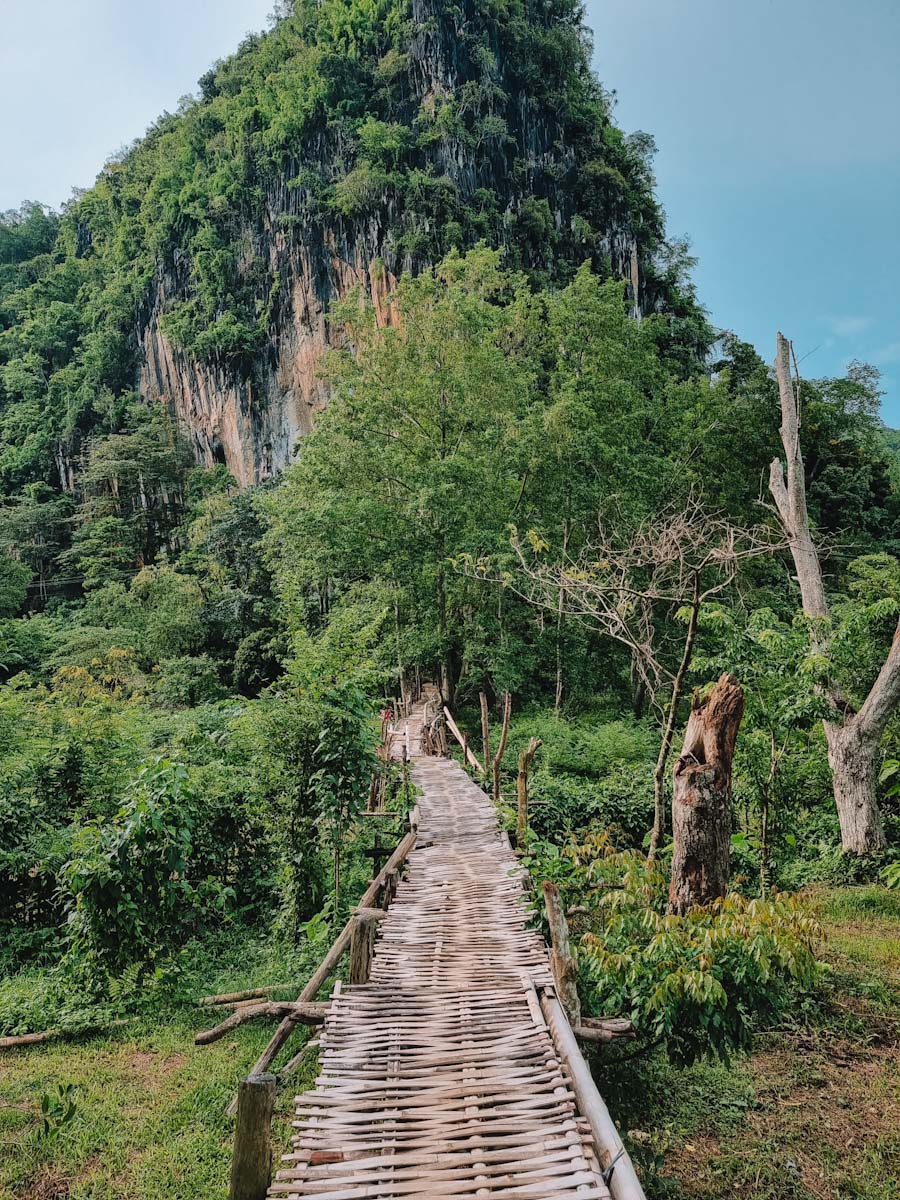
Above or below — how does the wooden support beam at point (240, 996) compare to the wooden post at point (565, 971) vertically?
below

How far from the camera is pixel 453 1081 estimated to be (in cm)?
303

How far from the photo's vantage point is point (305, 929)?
20.2 feet

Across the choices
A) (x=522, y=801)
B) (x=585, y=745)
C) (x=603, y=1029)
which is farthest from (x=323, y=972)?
(x=585, y=745)

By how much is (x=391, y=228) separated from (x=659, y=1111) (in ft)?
94.8

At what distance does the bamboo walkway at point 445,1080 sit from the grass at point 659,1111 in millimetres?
873

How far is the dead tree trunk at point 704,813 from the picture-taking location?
4.84 m

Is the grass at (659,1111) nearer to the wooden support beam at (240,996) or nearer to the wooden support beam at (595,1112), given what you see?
the wooden support beam at (240,996)

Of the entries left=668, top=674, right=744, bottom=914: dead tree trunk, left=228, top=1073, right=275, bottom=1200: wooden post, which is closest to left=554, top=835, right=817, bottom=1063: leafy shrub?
left=668, top=674, right=744, bottom=914: dead tree trunk

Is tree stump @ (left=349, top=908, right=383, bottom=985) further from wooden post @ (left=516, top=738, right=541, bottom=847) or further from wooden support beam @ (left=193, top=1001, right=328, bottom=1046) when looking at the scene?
wooden post @ (left=516, top=738, right=541, bottom=847)

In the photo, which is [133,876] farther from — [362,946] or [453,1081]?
[453,1081]

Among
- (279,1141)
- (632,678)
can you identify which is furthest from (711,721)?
(632,678)

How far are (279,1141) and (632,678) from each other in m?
14.5

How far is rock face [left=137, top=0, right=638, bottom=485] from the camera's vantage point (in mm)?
27094

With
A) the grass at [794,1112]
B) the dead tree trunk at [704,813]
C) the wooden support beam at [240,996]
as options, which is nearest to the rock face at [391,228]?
the dead tree trunk at [704,813]
